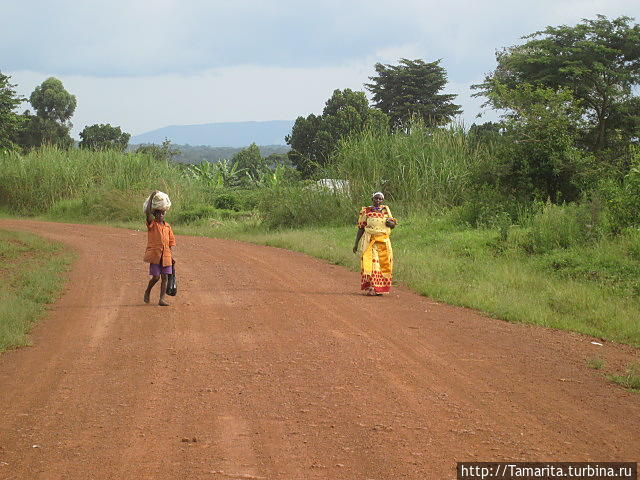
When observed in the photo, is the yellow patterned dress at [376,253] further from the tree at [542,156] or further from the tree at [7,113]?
the tree at [7,113]

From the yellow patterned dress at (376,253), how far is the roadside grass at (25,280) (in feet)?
14.9

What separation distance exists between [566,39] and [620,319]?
21790 mm

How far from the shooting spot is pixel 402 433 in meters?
5.47

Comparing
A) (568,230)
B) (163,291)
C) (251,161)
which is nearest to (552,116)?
(568,230)

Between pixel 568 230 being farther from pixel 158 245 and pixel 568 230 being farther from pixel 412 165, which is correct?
pixel 412 165

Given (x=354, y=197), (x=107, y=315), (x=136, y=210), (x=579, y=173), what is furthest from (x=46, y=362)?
(x=136, y=210)

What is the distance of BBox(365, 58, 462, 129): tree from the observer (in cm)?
5553

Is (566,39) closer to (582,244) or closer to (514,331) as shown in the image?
(582,244)

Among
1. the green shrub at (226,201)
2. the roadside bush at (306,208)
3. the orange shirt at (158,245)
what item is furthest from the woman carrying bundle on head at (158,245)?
the green shrub at (226,201)

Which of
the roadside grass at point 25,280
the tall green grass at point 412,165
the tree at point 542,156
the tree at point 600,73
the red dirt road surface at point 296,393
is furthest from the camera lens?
the tree at point 600,73

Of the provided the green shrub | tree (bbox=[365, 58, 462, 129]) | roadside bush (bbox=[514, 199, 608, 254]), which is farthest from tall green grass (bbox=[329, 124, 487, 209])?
tree (bbox=[365, 58, 462, 129])

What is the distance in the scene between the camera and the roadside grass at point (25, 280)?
9.32 m

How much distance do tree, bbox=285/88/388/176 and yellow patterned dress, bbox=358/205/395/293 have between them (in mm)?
32834

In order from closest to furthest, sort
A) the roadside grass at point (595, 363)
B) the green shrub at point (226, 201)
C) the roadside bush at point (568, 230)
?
the roadside grass at point (595, 363), the roadside bush at point (568, 230), the green shrub at point (226, 201)
